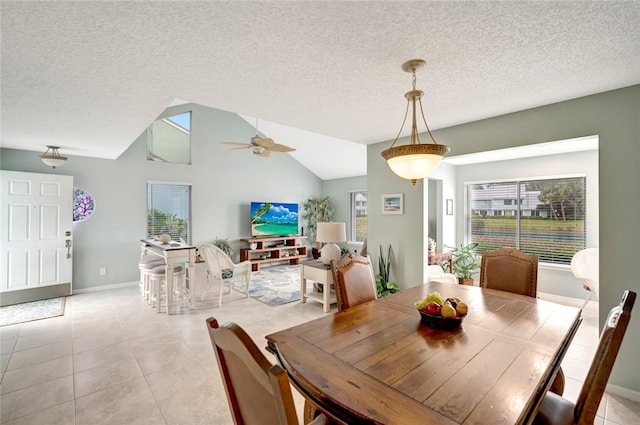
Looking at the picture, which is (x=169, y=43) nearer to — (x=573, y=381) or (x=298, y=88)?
(x=298, y=88)

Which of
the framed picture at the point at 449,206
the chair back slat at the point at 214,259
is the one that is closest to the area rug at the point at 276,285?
the chair back slat at the point at 214,259

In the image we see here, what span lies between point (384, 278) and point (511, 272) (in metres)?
1.80

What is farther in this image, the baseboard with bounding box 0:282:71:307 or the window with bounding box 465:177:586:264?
the window with bounding box 465:177:586:264

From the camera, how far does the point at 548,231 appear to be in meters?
4.68

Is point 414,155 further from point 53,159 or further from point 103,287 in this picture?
point 103,287

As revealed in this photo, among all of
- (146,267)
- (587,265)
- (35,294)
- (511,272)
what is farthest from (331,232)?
(35,294)

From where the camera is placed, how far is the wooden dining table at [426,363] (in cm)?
99

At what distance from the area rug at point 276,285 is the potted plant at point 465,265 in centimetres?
286

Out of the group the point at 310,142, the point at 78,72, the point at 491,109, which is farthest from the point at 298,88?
the point at 310,142

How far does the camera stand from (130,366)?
2.61 meters

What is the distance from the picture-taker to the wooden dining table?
0.99 metres

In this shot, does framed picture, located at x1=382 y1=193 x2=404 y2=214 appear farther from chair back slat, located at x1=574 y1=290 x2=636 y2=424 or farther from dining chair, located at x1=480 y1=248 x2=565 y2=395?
chair back slat, located at x1=574 y1=290 x2=636 y2=424

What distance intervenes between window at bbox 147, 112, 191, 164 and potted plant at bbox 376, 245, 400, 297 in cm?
469

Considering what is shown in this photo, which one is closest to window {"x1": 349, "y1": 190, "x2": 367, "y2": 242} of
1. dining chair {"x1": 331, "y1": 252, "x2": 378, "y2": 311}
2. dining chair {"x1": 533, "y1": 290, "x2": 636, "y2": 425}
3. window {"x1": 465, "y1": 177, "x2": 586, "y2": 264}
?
window {"x1": 465, "y1": 177, "x2": 586, "y2": 264}
